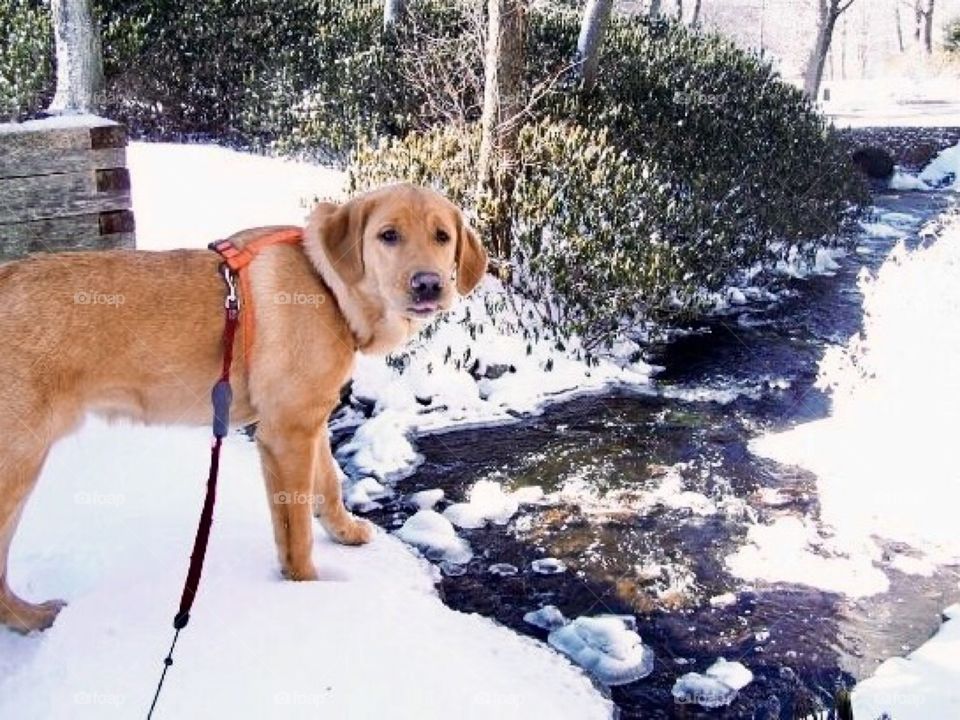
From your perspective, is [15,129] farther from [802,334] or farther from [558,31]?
[558,31]

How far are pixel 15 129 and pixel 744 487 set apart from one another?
16.2 feet

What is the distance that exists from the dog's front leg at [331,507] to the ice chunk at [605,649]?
99cm

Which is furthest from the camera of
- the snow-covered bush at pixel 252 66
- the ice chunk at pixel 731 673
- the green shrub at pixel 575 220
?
the snow-covered bush at pixel 252 66

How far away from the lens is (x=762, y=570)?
4.44 metres

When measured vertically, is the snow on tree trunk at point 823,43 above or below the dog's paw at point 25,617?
above

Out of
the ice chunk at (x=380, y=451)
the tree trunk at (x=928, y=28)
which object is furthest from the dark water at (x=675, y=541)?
the tree trunk at (x=928, y=28)

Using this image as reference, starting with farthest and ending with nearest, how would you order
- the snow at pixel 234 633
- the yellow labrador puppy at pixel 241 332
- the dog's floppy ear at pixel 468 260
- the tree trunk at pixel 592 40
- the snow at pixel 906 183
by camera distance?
the snow at pixel 906 183
the tree trunk at pixel 592 40
the dog's floppy ear at pixel 468 260
the yellow labrador puppy at pixel 241 332
the snow at pixel 234 633

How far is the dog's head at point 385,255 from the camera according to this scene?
3361 millimetres

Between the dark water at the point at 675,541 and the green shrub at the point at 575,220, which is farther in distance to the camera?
the green shrub at the point at 575,220

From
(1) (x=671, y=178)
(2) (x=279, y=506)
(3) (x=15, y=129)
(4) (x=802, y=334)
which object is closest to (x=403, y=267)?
(2) (x=279, y=506)

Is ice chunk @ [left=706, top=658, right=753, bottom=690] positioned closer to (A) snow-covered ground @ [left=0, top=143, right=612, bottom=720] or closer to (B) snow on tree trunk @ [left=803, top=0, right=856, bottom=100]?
(A) snow-covered ground @ [left=0, top=143, right=612, bottom=720]

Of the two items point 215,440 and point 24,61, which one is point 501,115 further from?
point 24,61

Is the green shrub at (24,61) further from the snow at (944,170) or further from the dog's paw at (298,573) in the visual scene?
the snow at (944,170)

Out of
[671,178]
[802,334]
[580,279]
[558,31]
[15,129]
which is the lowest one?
[802,334]
